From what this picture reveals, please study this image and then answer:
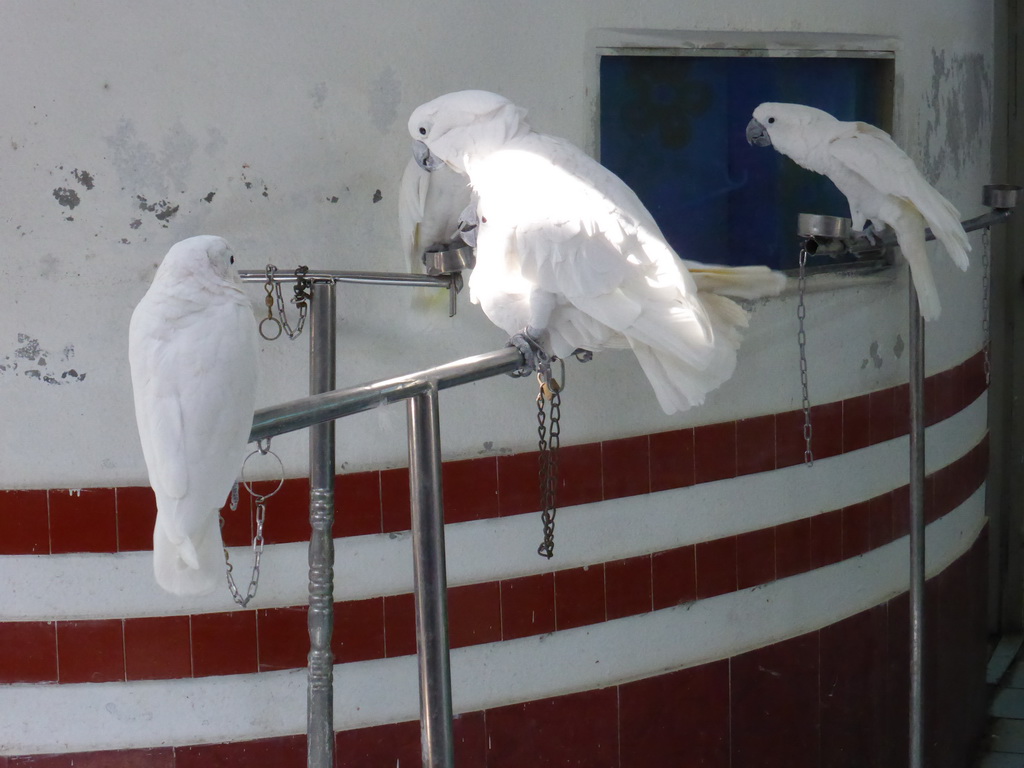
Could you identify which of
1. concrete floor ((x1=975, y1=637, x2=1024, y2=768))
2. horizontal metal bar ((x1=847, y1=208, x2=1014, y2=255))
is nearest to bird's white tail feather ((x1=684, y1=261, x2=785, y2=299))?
horizontal metal bar ((x1=847, y1=208, x2=1014, y2=255))

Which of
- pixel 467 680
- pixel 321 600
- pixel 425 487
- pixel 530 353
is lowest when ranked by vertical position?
pixel 467 680

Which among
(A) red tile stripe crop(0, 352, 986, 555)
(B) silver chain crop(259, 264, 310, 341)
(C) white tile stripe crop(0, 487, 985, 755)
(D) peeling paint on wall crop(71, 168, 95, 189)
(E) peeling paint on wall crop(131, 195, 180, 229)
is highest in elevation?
(D) peeling paint on wall crop(71, 168, 95, 189)

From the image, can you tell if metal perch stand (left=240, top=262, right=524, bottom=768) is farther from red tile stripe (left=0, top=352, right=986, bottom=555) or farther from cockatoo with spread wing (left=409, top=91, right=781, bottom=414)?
red tile stripe (left=0, top=352, right=986, bottom=555)

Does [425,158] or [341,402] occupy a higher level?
[425,158]

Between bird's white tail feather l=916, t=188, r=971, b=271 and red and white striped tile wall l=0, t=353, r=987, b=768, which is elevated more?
bird's white tail feather l=916, t=188, r=971, b=271

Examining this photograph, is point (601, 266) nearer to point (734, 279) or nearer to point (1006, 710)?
point (734, 279)

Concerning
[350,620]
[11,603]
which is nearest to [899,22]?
[350,620]

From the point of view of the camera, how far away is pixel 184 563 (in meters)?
1.50

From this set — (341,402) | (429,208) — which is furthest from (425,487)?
(429,208)

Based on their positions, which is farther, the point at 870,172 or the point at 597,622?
the point at 597,622

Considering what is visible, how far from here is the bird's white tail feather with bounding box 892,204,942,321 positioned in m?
2.38

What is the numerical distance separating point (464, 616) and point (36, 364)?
957 mm

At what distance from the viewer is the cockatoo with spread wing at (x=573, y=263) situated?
1.75 m

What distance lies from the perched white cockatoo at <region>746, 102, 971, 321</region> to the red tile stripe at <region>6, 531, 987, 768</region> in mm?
955
